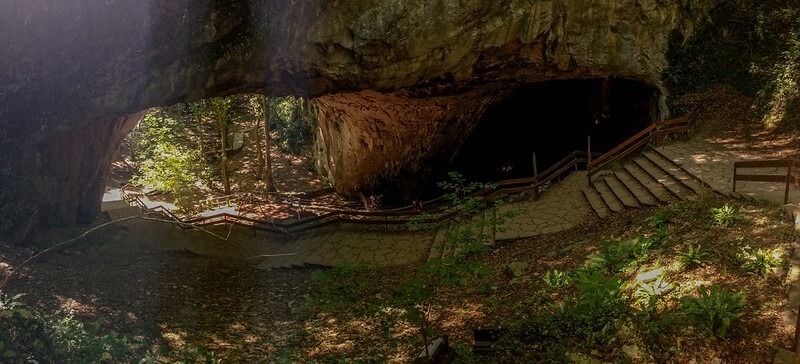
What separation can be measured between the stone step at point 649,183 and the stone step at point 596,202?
3.34ft

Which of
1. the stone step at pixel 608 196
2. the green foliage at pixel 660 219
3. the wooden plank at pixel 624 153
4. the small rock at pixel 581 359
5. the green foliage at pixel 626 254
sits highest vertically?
the wooden plank at pixel 624 153

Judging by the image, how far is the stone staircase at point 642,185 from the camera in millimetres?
10734

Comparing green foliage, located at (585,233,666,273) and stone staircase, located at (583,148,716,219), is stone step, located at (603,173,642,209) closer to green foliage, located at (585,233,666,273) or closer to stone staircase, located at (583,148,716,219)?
stone staircase, located at (583,148,716,219)

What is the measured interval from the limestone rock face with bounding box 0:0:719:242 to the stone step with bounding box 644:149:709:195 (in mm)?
3517

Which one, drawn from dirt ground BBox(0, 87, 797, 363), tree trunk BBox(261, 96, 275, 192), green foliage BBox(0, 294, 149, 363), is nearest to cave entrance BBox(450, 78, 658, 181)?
dirt ground BBox(0, 87, 797, 363)

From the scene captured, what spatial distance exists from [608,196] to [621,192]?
353 mm

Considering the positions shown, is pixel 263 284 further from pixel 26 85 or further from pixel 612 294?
pixel 612 294

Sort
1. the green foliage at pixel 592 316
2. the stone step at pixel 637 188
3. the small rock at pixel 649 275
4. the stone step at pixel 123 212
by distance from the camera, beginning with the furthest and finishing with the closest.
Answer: the stone step at pixel 123 212, the stone step at pixel 637 188, the small rock at pixel 649 275, the green foliage at pixel 592 316

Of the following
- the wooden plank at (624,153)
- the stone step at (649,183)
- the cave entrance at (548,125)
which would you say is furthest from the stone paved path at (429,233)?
the cave entrance at (548,125)

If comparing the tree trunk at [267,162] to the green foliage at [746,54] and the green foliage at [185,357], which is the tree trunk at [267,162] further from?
the green foliage at [746,54]

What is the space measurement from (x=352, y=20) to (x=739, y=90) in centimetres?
1209

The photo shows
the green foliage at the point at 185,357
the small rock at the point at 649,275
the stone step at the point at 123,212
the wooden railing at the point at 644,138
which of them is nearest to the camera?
the green foliage at the point at 185,357

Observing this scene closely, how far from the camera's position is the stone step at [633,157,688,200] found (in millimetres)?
10633

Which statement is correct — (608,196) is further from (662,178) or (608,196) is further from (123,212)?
(123,212)
